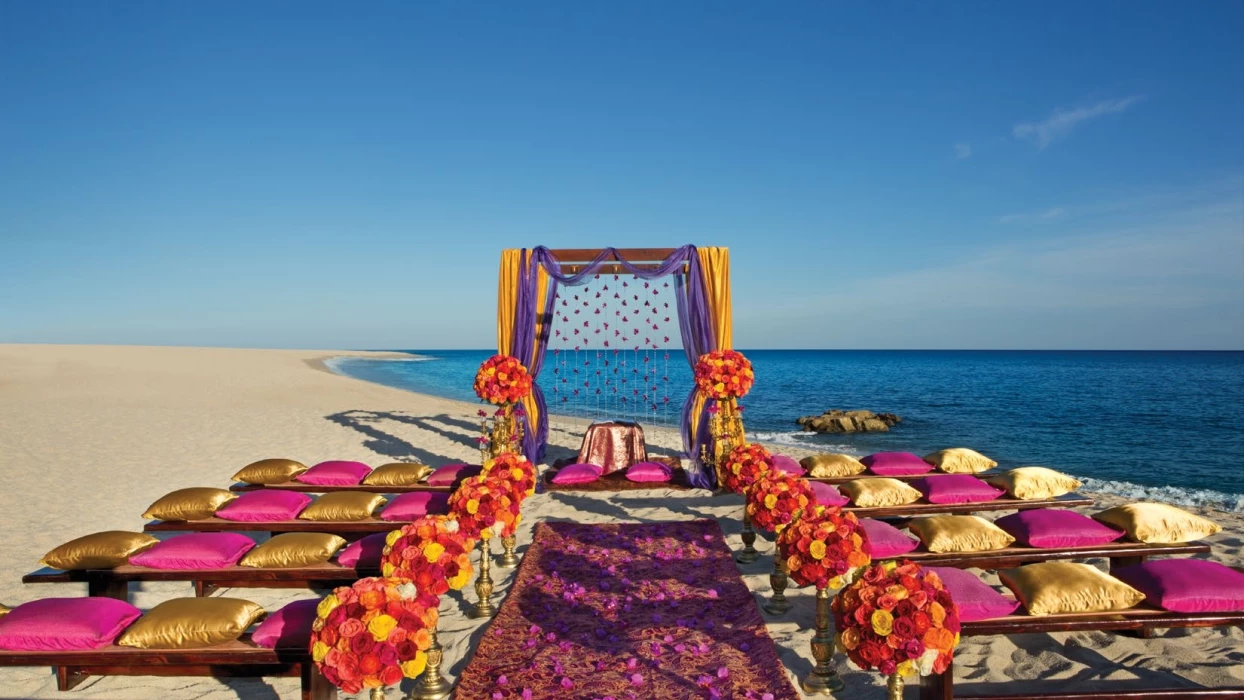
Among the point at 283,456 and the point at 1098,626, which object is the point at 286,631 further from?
the point at 283,456

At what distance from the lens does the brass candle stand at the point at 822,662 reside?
11.9 ft

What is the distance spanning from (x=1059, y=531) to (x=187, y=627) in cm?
559

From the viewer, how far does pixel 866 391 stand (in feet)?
110

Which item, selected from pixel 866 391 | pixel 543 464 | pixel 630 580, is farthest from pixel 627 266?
pixel 866 391

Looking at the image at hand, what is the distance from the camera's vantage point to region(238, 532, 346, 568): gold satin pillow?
4465mm

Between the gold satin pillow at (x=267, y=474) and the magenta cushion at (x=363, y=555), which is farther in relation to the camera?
the gold satin pillow at (x=267, y=474)

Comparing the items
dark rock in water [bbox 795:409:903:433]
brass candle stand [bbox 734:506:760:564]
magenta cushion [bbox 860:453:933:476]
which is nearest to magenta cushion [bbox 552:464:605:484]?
brass candle stand [bbox 734:506:760:564]

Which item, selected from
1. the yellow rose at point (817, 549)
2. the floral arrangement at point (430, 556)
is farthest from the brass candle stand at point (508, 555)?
the yellow rose at point (817, 549)

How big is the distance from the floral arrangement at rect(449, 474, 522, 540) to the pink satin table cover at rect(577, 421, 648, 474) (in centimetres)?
426

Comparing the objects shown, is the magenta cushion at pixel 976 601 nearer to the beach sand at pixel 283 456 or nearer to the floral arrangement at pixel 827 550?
the floral arrangement at pixel 827 550

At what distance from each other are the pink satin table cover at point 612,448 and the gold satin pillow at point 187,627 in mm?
6149

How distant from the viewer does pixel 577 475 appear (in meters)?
8.58

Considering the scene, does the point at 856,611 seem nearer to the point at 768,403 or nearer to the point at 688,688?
the point at 688,688

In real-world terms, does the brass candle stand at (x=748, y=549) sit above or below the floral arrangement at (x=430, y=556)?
below
